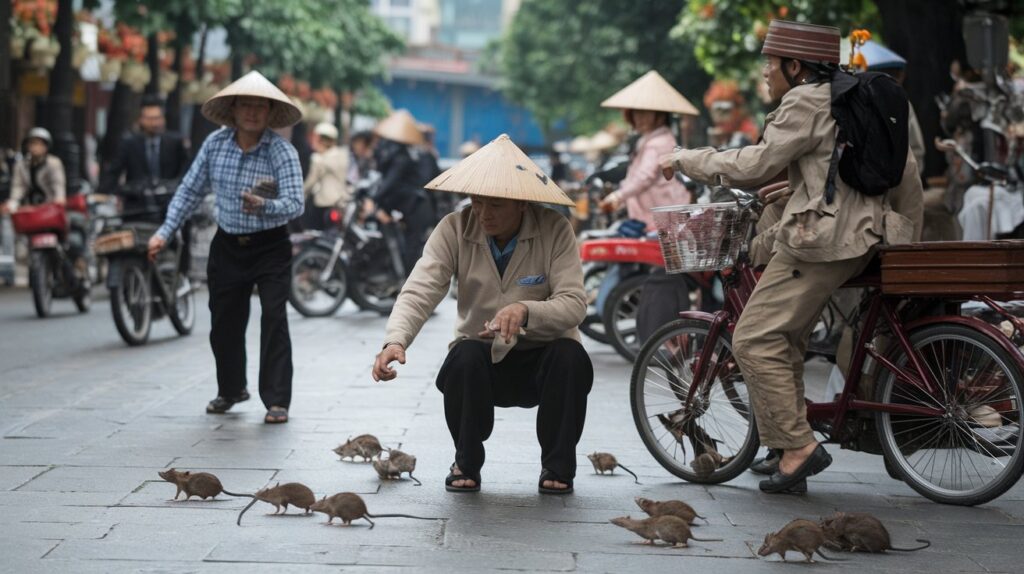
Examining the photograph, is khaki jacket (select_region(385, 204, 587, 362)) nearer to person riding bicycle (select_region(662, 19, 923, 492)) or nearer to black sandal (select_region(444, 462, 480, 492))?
black sandal (select_region(444, 462, 480, 492))

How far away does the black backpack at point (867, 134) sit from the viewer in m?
6.08

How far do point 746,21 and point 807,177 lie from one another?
1553cm

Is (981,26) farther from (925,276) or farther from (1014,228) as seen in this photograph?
(925,276)

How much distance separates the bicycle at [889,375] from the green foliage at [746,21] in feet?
35.9

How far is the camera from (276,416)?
28.0 ft

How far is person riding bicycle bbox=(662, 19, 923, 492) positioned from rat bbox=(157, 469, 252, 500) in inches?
81.5

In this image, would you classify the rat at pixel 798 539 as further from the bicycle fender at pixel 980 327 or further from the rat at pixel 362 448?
the rat at pixel 362 448

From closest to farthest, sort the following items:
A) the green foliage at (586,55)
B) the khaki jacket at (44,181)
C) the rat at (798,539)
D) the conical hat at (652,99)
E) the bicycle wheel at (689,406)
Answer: the rat at (798,539), the bicycle wheel at (689,406), the conical hat at (652,99), the khaki jacket at (44,181), the green foliage at (586,55)

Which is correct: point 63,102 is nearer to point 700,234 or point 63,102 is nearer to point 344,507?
point 700,234

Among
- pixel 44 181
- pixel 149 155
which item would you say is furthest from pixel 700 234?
pixel 44 181

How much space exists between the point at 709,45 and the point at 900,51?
25.3ft

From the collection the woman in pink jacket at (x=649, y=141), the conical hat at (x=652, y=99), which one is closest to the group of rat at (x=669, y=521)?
the woman in pink jacket at (x=649, y=141)

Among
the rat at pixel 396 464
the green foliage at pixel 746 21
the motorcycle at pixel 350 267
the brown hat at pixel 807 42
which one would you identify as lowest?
the motorcycle at pixel 350 267

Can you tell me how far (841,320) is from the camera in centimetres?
745
